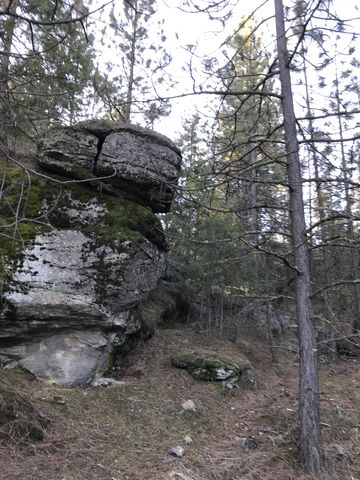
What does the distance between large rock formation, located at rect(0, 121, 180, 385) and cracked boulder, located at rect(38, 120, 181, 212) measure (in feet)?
0.06

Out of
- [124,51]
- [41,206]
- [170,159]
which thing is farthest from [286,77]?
[124,51]

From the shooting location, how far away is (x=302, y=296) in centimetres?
536

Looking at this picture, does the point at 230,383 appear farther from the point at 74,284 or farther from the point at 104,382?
the point at 74,284

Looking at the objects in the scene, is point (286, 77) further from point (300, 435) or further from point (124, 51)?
point (124, 51)

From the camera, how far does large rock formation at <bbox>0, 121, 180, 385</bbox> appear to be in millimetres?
6402

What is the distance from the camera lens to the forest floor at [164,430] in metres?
4.33

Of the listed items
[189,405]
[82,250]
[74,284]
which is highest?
[82,250]

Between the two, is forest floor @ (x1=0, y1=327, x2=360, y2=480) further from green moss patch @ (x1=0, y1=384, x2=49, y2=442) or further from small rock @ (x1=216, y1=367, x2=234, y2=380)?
small rock @ (x1=216, y1=367, x2=234, y2=380)

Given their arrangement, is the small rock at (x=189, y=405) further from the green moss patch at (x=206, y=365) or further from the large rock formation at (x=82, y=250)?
the large rock formation at (x=82, y=250)

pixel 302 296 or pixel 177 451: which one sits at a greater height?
pixel 302 296

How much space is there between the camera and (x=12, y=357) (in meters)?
6.36

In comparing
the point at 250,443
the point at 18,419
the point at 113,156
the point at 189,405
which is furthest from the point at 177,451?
the point at 113,156

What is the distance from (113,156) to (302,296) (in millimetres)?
4407

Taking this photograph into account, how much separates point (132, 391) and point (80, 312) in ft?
5.17
